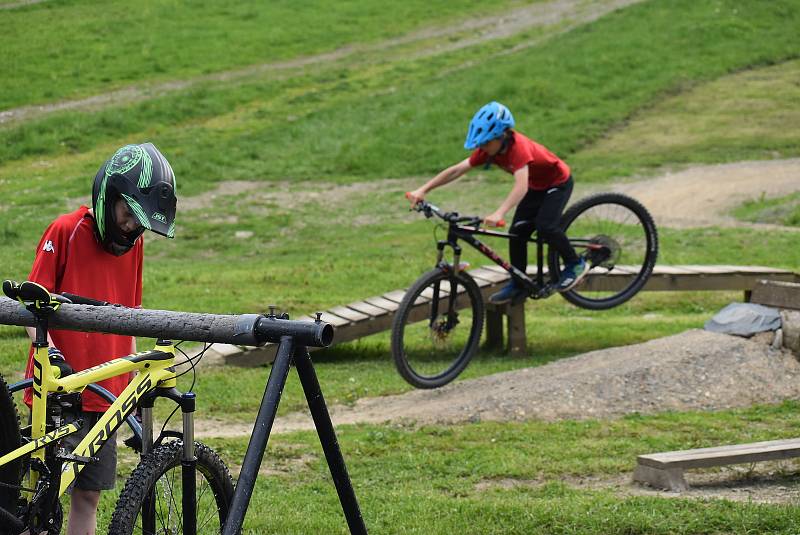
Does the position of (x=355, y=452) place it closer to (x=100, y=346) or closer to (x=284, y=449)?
(x=284, y=449)

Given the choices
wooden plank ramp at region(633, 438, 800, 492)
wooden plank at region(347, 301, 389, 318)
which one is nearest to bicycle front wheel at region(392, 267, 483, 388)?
wooden plank at region(347, 301, 389, 318)

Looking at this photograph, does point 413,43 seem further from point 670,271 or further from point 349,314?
point 349,314

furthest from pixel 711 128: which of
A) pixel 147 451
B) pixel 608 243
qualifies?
pixel 147 451

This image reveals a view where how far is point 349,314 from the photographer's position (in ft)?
35.6

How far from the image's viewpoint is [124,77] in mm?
27172

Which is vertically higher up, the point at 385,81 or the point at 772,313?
the point at 385,81

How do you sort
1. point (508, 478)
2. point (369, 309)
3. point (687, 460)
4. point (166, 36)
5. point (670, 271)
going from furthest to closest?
1. point (166, 36)
2. point (670, 271)
3. point (369, 309)
4. point (508, 478)
5. point (687, 460)

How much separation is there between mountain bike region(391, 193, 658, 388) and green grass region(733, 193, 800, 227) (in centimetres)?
629

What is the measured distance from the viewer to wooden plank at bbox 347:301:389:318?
10.7 m

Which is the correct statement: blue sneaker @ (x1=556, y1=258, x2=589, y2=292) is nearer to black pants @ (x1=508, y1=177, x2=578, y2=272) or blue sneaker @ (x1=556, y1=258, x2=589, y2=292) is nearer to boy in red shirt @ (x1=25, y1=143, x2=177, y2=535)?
black pants @ (x1=508, y1=177, x2=578, y2=272)

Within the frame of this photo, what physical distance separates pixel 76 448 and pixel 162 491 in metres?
0.40

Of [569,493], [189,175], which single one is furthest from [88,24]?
[569,493]

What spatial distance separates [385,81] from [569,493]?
22.5 metres

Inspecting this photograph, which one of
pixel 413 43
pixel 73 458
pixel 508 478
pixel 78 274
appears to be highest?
pixel 413 43
